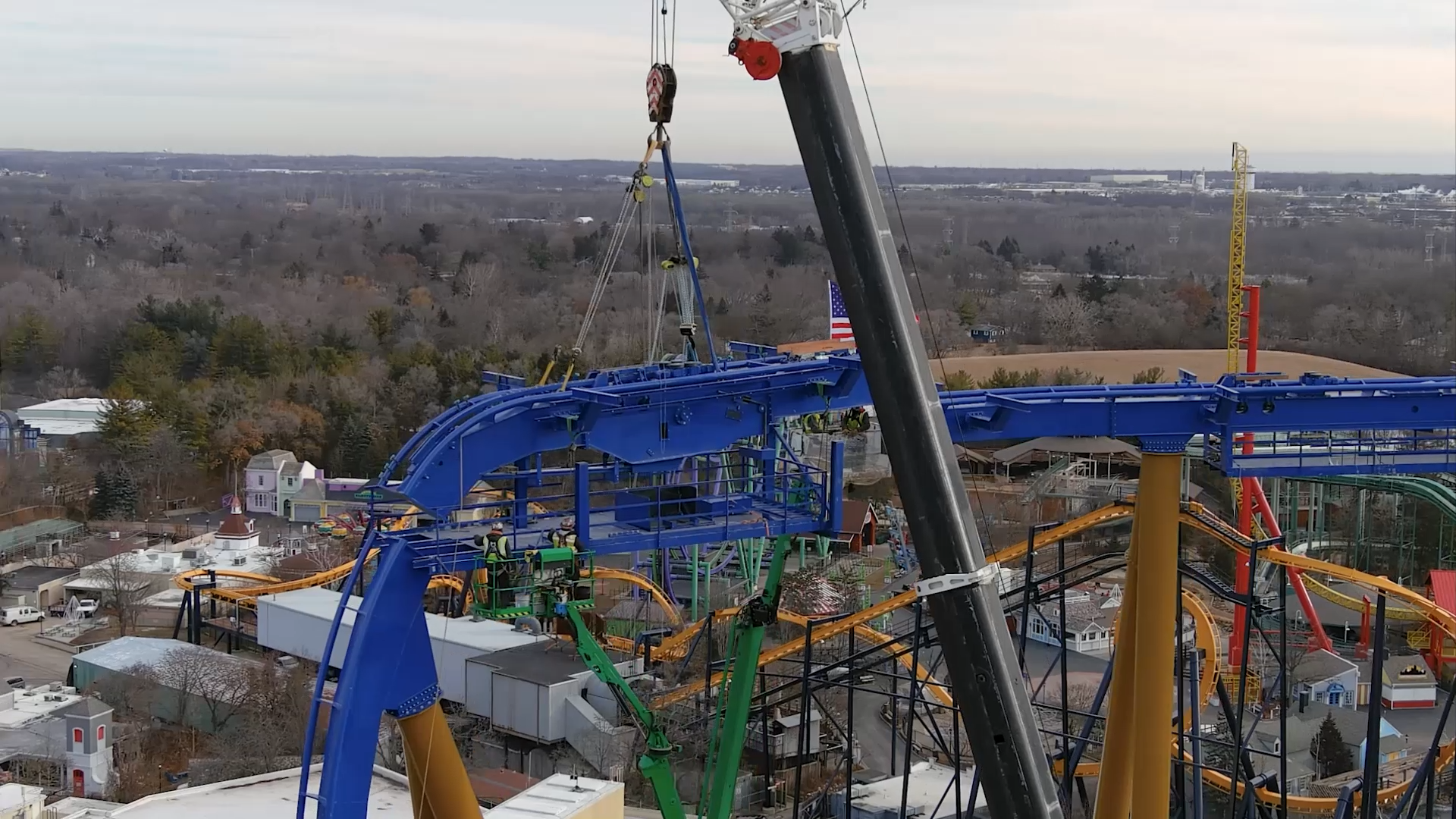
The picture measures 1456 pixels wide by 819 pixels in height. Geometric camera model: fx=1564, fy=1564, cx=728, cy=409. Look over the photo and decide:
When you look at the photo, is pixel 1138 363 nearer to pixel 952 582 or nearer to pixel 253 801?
pixel 253 801

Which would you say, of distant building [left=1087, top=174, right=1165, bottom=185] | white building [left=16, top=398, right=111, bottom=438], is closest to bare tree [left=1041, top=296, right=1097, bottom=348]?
white building [left=16, top=398, right=111, bottom=438]

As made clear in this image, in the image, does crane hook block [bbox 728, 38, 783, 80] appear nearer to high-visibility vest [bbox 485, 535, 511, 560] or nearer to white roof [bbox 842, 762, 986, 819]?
high-visibility vest [bbox 485, 535, 511, 560]

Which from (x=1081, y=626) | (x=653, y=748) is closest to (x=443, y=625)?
(x=1081, y=626)

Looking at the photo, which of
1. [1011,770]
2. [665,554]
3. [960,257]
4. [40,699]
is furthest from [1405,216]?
[1011,770]

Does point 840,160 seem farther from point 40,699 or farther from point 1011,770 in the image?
point 40,699

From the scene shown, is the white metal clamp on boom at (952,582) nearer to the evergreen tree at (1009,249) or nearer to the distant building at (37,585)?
the distant building at (37,585)

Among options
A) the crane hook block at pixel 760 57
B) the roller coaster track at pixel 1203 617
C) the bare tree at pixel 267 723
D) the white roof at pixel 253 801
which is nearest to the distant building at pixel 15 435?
the bare tree at pixel 267 723
